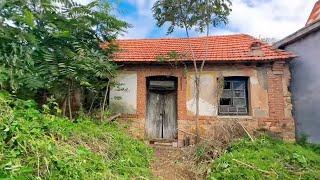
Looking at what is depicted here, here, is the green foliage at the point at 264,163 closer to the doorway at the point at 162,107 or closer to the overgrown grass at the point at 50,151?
the overgrown grass at the point at 50,151

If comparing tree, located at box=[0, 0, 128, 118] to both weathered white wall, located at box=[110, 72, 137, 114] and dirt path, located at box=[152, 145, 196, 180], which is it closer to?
weathered white wall, located at box=[110, 72, 137, 114]

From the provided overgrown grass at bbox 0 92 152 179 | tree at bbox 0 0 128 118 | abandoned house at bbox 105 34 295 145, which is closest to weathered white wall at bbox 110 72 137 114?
abandoned house at bbox 105 34 295 145

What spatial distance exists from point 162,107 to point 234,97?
2.76 m

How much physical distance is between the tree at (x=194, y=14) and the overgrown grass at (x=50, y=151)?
566cm

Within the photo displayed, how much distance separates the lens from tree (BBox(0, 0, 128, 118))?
25.1ft

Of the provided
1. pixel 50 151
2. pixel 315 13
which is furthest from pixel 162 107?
pixel 50 151

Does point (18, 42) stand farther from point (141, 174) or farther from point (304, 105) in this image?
point (304, 105)

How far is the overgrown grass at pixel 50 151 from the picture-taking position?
4.75m

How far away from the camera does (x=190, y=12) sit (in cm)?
1262

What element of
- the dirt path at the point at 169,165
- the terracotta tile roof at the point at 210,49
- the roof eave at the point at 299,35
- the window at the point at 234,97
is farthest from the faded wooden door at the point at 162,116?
the roof eave at the point at 299,35

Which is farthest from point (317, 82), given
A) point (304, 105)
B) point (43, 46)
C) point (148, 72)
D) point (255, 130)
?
point (43, 46)

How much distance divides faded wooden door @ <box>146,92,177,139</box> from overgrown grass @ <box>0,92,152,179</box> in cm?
550

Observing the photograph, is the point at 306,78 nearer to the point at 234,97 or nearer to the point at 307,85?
the point at 307,85

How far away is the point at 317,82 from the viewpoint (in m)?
12.0
